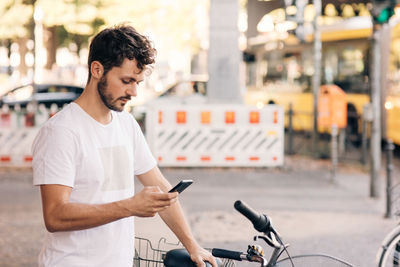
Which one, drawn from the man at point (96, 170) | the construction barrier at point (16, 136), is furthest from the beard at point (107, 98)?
the construction barrier at point (16, 136)

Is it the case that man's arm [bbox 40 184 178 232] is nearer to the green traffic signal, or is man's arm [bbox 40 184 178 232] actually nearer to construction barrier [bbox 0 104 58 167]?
the green traffic signal

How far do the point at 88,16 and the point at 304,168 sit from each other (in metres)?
19.8

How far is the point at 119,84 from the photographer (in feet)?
8.28

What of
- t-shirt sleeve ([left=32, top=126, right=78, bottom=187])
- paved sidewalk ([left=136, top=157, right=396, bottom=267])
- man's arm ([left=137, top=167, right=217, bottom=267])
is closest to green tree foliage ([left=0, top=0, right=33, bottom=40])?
paved sidewalk ([left=136, top=157, right=396, bottom=267])

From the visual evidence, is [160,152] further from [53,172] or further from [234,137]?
[53,172]

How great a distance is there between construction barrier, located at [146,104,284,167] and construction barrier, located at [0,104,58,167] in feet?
7.16

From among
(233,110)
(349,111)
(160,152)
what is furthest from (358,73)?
(160,152)

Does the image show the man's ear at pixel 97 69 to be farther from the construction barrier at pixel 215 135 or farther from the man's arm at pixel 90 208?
the construction barrier at pixel 215 135

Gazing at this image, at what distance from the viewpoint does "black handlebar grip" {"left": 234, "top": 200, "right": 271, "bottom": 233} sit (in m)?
2.45

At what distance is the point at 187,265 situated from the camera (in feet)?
8.94

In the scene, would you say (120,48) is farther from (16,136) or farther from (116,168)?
(16,136)

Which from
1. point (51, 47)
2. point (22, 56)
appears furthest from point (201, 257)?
point (22, 56)

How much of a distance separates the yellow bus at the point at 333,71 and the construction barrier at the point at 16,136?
20.2 ft

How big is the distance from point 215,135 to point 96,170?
10.8 metres
